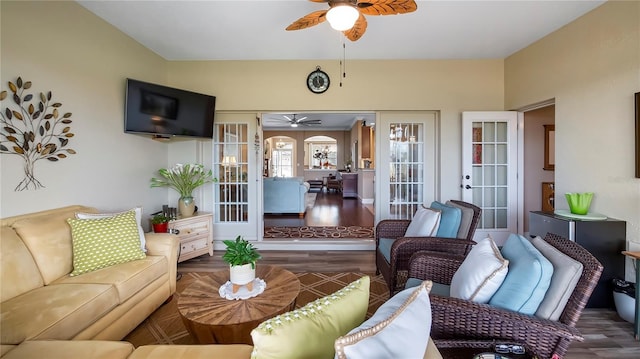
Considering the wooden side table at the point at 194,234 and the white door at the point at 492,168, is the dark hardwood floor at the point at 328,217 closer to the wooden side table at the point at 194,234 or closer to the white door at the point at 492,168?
the wooden side table at the point at 194,234

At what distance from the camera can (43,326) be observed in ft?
4.87

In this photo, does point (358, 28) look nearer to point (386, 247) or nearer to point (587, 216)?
point (386, 247)

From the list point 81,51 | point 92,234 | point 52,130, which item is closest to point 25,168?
point 52,130

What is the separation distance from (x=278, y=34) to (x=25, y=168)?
269 cm

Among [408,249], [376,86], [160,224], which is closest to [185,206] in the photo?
[160,224]

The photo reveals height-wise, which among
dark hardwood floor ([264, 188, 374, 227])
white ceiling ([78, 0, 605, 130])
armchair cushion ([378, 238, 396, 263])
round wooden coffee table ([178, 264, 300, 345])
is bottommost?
dark hardwood floor ([264, 188, 374, 227])

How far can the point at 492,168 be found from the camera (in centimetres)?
404

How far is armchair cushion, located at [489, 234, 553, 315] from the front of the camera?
1.21 metres

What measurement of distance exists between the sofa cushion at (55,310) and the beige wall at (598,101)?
414cm

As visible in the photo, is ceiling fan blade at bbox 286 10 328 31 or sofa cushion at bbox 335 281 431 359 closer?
sofa cushion at bbox 335 281 431 359

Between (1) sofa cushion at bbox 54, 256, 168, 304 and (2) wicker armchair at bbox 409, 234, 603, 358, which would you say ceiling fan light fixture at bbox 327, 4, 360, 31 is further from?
(1) sofa cushion at bbox 54, 256, 168, 304

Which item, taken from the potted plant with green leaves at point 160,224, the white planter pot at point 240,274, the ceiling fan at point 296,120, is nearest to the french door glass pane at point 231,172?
the potted plant with green leaves at point 160,224

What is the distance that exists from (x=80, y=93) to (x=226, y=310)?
2595 millimetres

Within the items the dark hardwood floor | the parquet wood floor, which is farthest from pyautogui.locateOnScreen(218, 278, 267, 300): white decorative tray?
the dark hardwood floor
